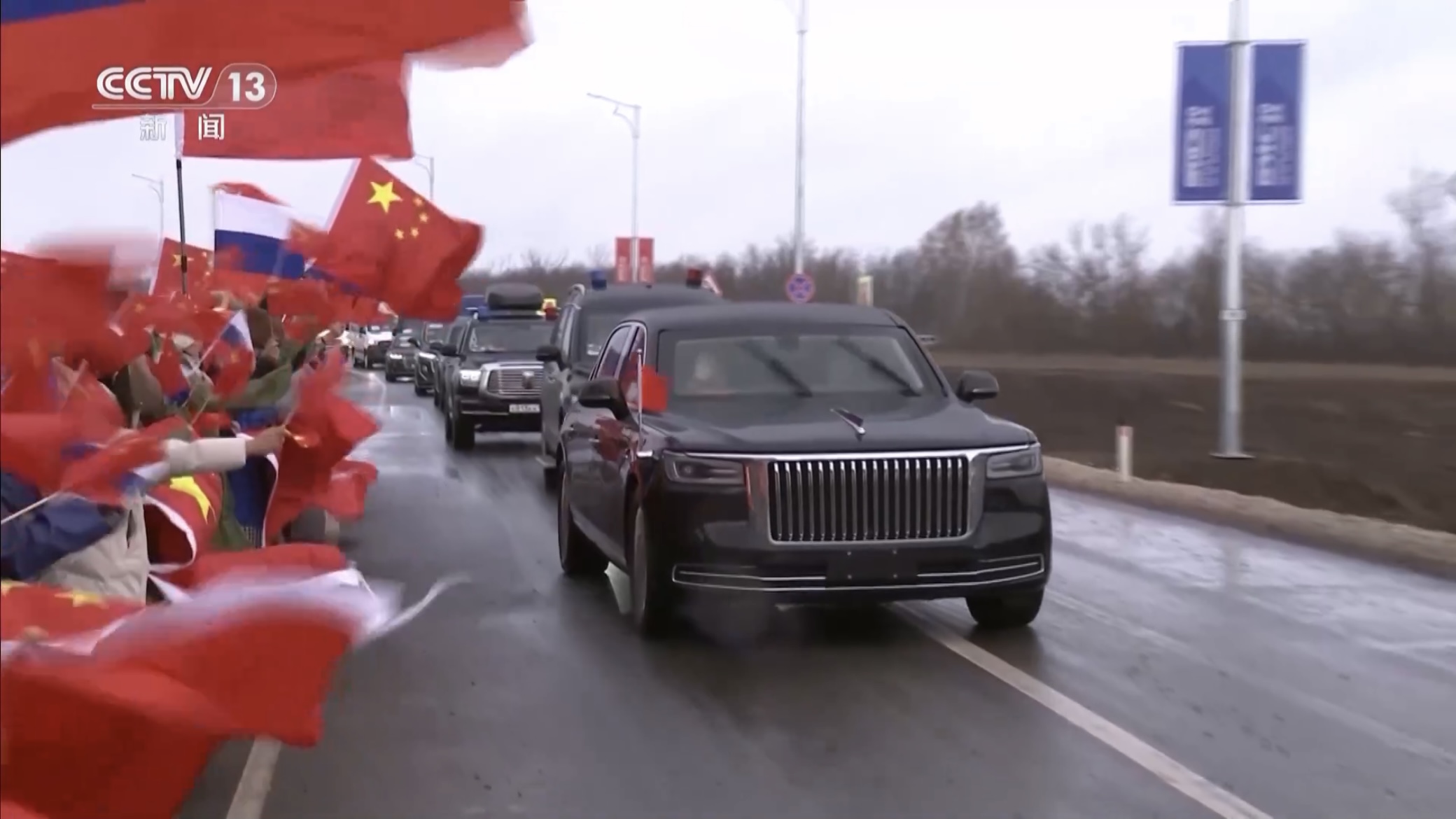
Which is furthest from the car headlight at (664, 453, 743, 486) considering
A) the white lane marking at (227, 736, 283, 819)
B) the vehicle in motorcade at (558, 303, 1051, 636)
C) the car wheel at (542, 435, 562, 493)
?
the car wheel at (542, 435, 562, 493)

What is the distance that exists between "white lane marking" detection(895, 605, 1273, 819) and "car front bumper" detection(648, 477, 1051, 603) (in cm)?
38

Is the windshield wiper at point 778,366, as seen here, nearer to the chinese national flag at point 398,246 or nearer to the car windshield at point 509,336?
the chinese national flag at point 398,246

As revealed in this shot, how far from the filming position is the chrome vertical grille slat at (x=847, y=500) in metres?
7.90

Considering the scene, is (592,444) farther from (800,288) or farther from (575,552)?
(800,288)

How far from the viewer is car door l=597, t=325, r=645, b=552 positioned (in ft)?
29.2

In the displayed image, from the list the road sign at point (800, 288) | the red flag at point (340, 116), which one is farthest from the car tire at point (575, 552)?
the road sign at point (800, 288)

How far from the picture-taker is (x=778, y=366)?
9.43m

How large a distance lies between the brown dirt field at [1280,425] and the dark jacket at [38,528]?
15011 millimetres

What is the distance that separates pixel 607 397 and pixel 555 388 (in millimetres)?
6637

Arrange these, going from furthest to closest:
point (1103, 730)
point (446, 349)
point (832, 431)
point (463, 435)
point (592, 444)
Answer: point (463, 435), point (446, 349), point (592, 444), point (832, 431), point (1103, 730)

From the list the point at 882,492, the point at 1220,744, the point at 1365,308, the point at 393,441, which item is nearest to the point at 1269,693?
the point at 1220,744

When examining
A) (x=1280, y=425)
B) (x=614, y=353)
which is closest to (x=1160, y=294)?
(x=1280, y=425)

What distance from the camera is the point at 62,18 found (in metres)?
3.43

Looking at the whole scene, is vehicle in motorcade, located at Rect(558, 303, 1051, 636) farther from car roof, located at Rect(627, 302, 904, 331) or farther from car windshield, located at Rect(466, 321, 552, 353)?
car windshield, located at Rect(466, 321, 552, 353)
